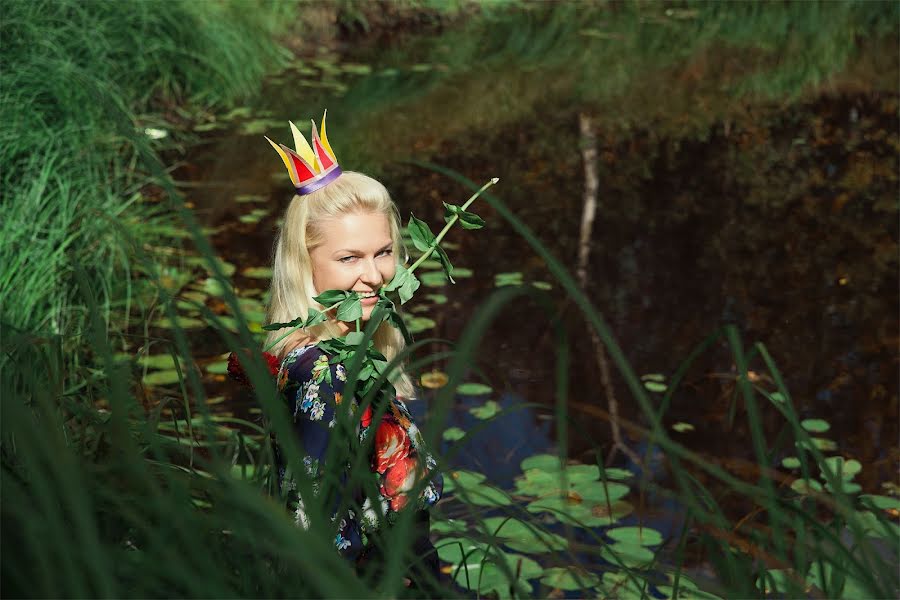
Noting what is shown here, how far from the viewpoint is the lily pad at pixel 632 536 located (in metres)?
3.56

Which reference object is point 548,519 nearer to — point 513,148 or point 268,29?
point 513,148

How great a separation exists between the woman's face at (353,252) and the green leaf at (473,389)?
2480 millimetres

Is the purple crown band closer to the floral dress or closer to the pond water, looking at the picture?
the floral dress

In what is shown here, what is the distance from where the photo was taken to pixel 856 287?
5863 mm

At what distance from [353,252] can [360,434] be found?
0.42 m

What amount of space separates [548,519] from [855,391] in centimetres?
173

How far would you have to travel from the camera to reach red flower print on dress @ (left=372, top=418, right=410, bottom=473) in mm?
2090

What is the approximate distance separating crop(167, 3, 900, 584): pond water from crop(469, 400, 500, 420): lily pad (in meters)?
0.06

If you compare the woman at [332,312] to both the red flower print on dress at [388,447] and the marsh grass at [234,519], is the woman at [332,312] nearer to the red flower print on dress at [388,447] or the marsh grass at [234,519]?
the red flower print on dress at [388,447]

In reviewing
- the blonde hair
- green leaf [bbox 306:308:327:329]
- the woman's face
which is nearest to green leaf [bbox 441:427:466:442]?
the blonde hair

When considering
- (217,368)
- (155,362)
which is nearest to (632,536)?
(217,368)

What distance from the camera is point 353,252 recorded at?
2.23 meters

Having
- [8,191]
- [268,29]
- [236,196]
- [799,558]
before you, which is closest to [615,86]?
[268,29]

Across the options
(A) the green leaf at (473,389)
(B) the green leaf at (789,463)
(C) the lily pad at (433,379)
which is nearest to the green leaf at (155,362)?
(C) the lily pad at (433,379)
